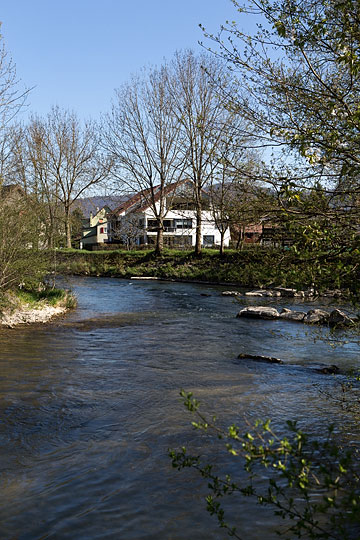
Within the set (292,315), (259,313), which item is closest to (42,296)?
(259,313)

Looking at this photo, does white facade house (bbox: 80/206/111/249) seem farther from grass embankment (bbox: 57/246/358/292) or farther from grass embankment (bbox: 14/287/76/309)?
grass embankment (bbox: 14/287/76/309)

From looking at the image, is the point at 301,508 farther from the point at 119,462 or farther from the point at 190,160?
the point at 190,160

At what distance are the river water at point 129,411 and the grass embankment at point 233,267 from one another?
0.61 metres

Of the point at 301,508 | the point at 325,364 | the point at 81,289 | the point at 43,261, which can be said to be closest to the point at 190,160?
the point at 81,289

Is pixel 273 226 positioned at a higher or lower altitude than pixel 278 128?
lower

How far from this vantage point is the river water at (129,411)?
5.08 metres

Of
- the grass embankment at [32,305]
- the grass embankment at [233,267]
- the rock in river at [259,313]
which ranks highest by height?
the grass embankment at [233,267]

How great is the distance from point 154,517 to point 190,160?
112 ft

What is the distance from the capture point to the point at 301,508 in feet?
16.9

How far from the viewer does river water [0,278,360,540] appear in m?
5.08

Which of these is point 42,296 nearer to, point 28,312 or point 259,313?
point 28,312

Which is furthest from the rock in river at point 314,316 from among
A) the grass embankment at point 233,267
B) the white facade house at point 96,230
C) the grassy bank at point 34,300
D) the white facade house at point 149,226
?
the white facade house at point 96,230

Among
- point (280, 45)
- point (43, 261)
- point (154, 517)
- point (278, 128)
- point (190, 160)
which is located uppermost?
point (190, 160)

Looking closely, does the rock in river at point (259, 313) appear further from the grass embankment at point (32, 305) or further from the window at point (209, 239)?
the window at point (209, 239)
